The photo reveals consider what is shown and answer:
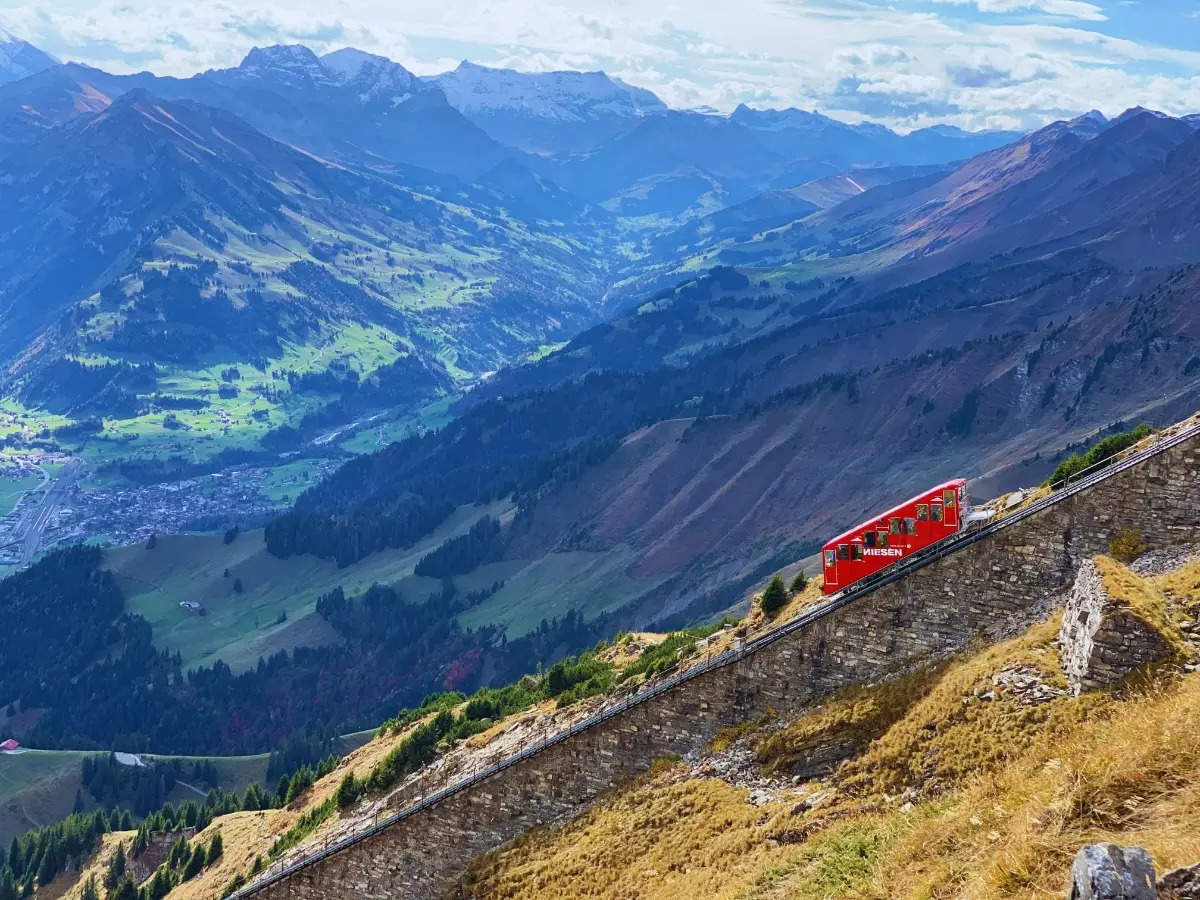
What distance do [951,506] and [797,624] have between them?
367 inches

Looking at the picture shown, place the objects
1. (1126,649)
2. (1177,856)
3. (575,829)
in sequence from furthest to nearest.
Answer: (575,829) < (1126,649) < (1177,856)

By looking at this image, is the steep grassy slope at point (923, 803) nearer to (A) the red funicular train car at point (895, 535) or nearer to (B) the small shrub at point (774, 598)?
(A) the red funicular train car at point (895, 535)

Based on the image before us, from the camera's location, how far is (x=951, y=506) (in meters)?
43.2

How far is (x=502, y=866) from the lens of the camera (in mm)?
47250

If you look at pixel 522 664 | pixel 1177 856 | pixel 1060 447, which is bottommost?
pixel 522 664

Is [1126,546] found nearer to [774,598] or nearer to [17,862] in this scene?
[774,598]

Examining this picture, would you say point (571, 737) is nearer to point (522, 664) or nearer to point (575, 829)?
point (575, 829)

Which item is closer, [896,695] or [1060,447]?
[896,695]

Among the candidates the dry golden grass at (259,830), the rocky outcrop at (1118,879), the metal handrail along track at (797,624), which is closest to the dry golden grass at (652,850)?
the metal handrail along track at (797,624)

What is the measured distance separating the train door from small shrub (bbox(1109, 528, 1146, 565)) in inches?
256

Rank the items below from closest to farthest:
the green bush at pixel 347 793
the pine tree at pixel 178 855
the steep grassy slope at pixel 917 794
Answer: the steep grassy slope at pixel 917 794
the green bush at pixel 347 793
the pine tree at pixel 178 855

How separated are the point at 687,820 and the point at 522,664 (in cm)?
15537

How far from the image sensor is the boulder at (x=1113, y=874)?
52.1 ft

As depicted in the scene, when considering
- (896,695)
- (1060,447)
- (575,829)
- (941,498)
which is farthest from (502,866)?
(1060,447)
